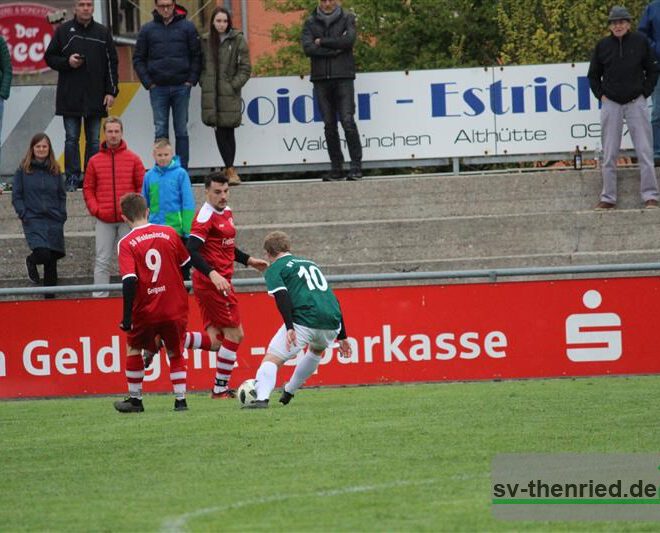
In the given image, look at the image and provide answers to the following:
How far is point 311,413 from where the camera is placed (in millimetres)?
13320

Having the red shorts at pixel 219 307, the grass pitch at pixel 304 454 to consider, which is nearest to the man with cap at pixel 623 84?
the grass pitch at pixel 304 454

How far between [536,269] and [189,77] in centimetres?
506

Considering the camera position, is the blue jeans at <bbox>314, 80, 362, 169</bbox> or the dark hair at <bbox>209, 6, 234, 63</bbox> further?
the blue jeans at <bbox>314, 80, 362, 169</bbox>

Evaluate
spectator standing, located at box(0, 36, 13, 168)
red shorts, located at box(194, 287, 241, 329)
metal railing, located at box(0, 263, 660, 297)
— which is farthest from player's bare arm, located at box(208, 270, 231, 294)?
spectator standing, located at box(0, 36, 13, 168)

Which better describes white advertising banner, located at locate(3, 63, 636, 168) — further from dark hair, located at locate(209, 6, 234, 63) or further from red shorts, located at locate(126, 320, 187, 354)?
red shorts, located at locate(126, 320, 187, 354)

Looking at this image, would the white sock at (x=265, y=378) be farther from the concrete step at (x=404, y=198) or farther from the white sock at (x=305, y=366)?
the concrete step at (x=404, y=198)

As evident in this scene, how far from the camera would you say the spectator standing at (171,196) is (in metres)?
17.1

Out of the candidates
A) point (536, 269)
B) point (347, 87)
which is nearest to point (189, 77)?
point (347, 87)

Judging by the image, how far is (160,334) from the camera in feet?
44.5

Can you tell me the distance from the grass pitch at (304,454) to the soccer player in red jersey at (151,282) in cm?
60

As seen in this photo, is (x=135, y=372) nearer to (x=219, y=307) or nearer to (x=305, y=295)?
(x=219, y=307)

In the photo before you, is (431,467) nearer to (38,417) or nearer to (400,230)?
(38,417)

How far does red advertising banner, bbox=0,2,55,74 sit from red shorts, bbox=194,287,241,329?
19262 millimetres

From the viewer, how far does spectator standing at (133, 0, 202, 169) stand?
19.3 metres
